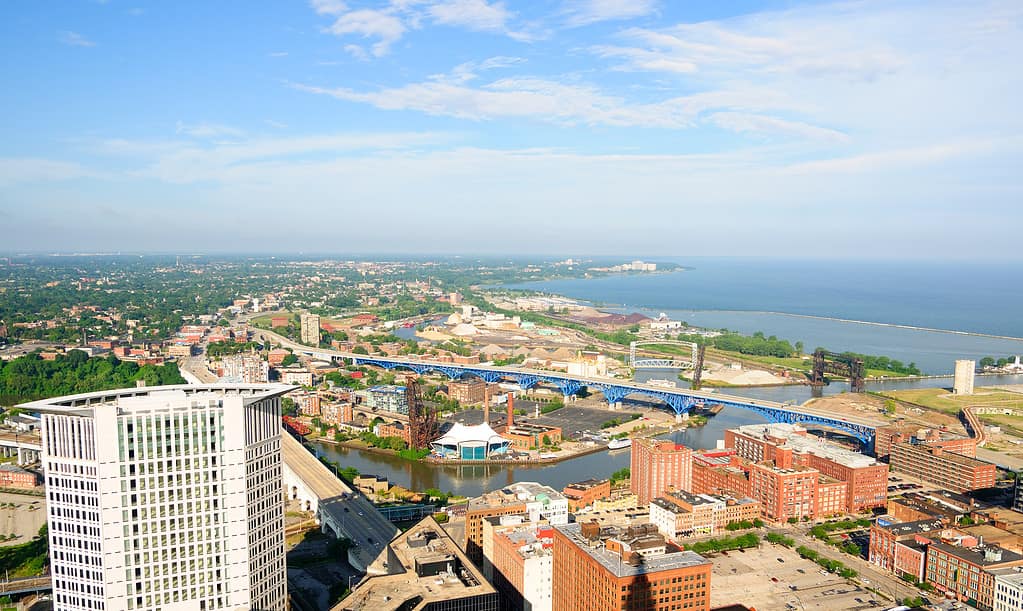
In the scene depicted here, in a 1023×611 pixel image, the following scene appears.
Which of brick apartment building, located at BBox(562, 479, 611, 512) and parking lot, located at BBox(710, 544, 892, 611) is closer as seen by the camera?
parking lot, located at BBox(710, 544, 892, 611)

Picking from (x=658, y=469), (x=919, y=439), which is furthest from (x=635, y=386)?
(x=658, y=469)

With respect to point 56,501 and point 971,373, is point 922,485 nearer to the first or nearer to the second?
point 971,373

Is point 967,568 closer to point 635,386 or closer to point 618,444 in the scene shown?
point 618,444

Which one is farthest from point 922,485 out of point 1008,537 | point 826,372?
point 826,372

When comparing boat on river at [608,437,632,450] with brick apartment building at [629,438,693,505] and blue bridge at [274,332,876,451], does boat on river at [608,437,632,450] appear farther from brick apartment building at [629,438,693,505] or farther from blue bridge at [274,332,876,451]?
brick apartment building at [629,438,693,505]

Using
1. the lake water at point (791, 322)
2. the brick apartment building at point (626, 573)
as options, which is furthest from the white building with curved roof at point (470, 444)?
the brick apartment building at point (626, 573)

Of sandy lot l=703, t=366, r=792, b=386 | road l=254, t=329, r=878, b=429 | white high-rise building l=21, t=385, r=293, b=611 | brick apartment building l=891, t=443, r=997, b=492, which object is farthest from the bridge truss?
white high-rise building l=21, t=385, r=293, b=611
